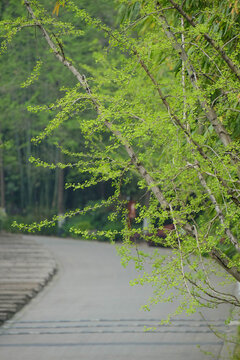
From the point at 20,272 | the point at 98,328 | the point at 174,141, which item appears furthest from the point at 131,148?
the point at 20,272

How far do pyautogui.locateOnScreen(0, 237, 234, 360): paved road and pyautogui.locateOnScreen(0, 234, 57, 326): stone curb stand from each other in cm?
23

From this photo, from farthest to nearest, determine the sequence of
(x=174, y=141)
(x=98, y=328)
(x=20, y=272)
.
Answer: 1. (x=20, y=272)
2. (x=98, y=328)
3. (x=174, y=141)

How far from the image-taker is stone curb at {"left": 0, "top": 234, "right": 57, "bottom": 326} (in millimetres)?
13680

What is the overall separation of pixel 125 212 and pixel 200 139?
0.75 meters

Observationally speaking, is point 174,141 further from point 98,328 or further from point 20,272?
point 20,272

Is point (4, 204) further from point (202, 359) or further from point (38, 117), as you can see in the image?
point (202, 359)

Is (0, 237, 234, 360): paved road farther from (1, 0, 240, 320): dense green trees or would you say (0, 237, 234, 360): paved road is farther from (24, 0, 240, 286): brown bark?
(24, 0, 240, 286): brown bark

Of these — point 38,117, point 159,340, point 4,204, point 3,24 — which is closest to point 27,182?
point 4,204

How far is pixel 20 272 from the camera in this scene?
1725 centimetres

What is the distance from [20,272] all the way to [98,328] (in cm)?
606

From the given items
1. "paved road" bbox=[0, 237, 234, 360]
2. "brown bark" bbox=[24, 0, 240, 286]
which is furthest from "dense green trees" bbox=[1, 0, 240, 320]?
"paved road" bbox=[0, 237, 234, 360]

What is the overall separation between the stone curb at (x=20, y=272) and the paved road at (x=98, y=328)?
0.23 meters

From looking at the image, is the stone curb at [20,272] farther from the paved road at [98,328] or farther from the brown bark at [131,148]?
the brown bark at [131,148]

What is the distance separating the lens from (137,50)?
5.11 metres
